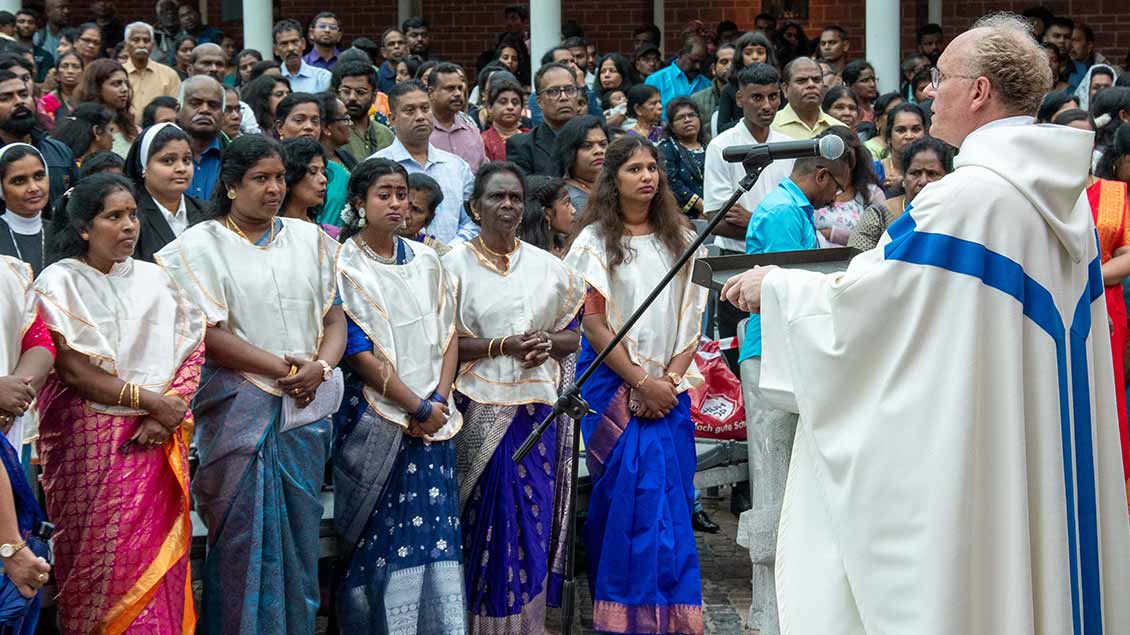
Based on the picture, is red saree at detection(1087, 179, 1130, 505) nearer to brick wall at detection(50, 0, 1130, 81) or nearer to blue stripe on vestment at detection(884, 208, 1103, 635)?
blue stripe on vestment at detection(884, 208, 1103, 635)

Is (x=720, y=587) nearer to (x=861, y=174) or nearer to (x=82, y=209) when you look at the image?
(x=861, y=174)

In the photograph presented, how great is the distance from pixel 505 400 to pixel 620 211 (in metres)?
0.95

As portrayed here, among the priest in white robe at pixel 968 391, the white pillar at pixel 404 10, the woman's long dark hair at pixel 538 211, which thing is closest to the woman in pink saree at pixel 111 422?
the woman's long dark hair at pixel 538 211

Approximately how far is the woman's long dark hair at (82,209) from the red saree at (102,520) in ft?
1.39

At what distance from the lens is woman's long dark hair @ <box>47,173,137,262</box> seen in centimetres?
541

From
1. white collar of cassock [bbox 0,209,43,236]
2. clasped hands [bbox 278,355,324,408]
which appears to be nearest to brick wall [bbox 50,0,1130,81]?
white collar of cassock [bbox 0,209,43,236]

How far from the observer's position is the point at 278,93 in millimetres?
9914

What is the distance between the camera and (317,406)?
5773 millimetres

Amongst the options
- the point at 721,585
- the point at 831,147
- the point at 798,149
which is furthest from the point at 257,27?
the point at 831,147

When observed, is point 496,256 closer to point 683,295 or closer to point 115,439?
point 683,295

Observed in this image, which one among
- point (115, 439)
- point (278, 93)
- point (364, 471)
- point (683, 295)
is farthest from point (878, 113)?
point (115, 439)

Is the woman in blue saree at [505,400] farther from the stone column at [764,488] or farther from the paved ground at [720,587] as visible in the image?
the stone column at [764,488]

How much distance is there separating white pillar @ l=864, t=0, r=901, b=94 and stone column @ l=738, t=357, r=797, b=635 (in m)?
9.13

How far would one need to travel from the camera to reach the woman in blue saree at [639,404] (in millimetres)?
6422
